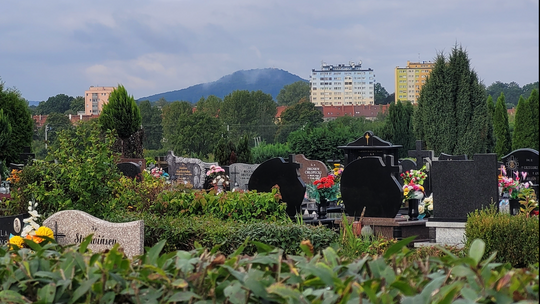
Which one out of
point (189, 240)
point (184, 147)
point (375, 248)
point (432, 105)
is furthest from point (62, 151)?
point (184, 147)

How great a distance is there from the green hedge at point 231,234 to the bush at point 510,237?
167cm

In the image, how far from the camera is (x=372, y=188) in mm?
10344

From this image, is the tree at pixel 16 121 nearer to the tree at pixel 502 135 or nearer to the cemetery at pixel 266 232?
the cemetery at pixel 266 232

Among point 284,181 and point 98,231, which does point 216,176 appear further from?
point 98,231

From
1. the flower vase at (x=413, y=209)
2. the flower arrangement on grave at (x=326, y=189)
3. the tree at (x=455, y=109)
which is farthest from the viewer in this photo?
the tree at (x=455, y=109)

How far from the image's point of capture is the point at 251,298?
6.83 ft

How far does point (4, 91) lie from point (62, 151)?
1740 centimetres

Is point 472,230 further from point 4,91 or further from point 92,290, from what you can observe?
point 4,91

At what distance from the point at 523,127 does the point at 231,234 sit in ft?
77.8

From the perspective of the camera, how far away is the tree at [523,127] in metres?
27.4

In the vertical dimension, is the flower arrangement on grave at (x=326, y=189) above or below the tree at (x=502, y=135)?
below

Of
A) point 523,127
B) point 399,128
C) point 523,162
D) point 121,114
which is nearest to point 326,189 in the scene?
point 523,162

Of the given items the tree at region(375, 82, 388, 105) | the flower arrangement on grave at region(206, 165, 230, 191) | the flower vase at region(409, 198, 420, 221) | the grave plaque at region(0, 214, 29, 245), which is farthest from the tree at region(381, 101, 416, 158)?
the tree at region(375, 82, 388, 105)

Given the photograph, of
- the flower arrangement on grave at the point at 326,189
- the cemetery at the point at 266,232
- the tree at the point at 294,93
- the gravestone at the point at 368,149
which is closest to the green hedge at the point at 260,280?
the cemetery at the point at 266,232
